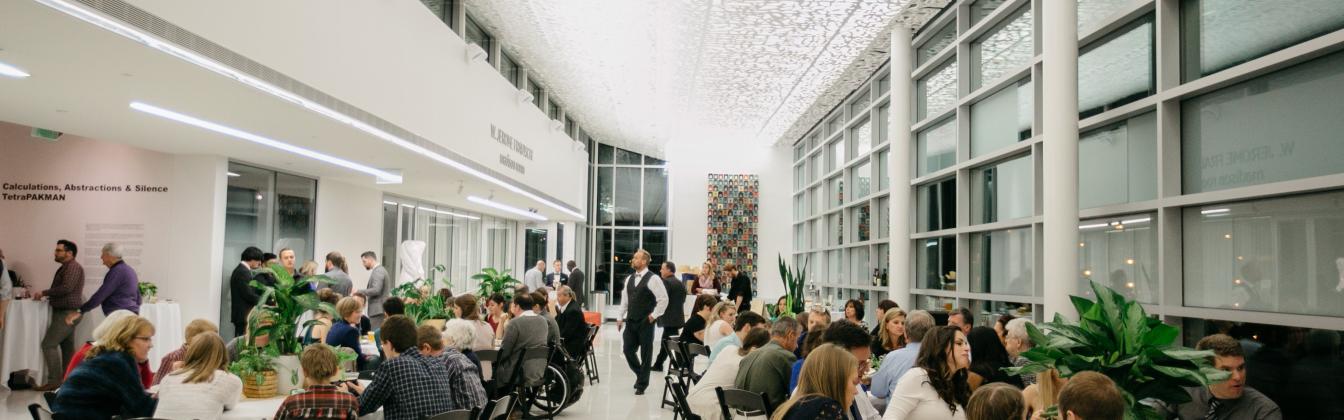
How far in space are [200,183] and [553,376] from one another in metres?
4.14

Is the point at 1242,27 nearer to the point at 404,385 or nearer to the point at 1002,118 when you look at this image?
the point at 1002,118

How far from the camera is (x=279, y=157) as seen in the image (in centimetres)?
918

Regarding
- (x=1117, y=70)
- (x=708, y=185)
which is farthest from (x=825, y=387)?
(x=708, y=185)

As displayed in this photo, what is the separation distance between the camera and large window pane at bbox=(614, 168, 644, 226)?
23.4 m

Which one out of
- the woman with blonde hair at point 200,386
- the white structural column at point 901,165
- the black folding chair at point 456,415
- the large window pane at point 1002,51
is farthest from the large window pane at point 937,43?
the woman with blonde hair at point 200,386

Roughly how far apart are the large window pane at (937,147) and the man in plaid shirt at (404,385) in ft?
19.5

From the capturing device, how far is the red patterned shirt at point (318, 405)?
Answer: 3.83 metres

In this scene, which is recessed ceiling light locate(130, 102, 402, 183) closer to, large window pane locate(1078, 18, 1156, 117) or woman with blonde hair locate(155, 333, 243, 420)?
woman with blonde hair locate(155, 333, 243, 420)

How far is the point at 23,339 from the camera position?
9.00 meters

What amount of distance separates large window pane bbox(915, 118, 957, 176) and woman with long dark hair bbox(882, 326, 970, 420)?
5074mm

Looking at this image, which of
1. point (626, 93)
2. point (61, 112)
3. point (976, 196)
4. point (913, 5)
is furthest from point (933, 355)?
point (626, 93)

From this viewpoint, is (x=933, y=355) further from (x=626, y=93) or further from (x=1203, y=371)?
(x=626, y=93)

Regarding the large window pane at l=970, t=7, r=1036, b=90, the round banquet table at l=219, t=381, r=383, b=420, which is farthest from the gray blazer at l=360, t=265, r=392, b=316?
the large window pane at l=970, t=7, r=1036, b=90

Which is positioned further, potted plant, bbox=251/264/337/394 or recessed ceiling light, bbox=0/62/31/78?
recessed ceiling light, bbox=0/62/31/78
